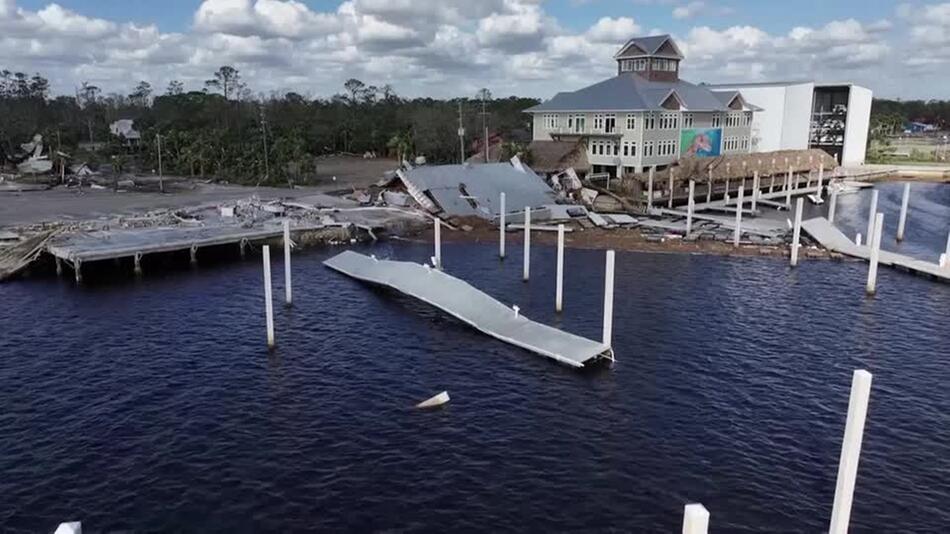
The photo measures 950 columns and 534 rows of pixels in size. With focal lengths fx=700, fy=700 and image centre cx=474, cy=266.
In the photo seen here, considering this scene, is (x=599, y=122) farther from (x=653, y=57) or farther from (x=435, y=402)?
(x=435, y=402)

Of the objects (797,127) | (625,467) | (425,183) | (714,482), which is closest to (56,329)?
(625,467)

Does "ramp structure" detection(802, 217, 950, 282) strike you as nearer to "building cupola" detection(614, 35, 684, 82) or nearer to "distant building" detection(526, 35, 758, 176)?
"distant building" detection(526, 35, 758, 176)

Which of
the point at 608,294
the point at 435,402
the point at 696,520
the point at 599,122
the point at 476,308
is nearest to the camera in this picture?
the point at 696,520

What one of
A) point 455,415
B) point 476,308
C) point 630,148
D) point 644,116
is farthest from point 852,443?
→ point 630,148

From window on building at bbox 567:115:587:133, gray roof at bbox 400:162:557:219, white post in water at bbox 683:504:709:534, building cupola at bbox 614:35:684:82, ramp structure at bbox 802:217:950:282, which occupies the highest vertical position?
building cupola at bbox 614:35:684:82

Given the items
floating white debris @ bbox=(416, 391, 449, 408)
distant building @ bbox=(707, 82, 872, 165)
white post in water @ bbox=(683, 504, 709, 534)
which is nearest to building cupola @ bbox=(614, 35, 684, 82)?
distant building @ bbox=(707, 82, 872, 165)

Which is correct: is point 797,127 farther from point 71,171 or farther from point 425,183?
point 71,171

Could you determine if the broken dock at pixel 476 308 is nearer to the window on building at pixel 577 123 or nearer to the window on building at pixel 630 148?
the window on building at pixel 630 148
